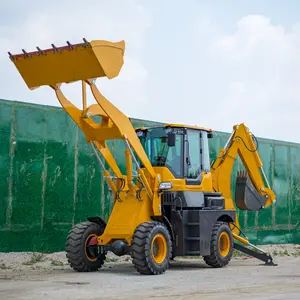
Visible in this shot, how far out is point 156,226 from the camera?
12.8 meters

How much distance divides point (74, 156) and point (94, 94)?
4.32 metres

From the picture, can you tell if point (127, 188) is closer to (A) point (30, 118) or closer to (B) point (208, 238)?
(B) point (208, 238)

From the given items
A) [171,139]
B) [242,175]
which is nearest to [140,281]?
[171,139]

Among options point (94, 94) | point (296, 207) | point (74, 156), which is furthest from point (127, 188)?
point (296, 207)

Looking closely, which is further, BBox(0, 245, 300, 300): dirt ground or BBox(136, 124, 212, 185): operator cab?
BBox(136, 124, 212, 185): operator cab

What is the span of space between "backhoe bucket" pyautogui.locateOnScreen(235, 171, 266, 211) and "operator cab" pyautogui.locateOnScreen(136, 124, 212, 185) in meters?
1.91

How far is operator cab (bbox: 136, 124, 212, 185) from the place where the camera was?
553 inches

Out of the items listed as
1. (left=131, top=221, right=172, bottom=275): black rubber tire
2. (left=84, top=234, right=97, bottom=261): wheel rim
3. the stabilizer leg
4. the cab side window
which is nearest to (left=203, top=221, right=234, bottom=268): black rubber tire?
the stabilizer leg

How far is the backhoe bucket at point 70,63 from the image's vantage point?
472 inches

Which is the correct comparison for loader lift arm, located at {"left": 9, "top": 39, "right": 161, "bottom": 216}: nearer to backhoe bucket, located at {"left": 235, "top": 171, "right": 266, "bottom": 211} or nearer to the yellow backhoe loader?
the yellow backhoe loader

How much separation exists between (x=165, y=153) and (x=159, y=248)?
205 cm

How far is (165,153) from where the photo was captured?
46.2 feet

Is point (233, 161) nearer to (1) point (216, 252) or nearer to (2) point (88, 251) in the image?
(1) point (216, 252)

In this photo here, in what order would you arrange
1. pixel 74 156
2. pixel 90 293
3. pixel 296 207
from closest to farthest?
pixel 90 293 < pixel 74 156 < pixel 296 207
